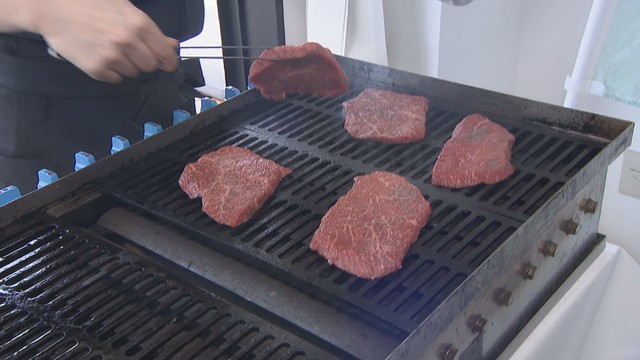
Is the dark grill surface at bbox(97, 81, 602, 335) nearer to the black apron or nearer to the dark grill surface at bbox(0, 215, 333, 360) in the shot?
the dark grill surface at bbox(0, 215, 333, 360)

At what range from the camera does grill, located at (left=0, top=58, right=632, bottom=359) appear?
87 cm

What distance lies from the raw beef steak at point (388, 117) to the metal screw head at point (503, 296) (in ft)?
1.38

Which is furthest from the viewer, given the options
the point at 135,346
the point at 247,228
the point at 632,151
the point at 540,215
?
the point at 632,151

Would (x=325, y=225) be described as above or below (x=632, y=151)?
above

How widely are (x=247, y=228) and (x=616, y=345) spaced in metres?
0.87

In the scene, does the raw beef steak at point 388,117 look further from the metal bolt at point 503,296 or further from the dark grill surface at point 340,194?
the metal bolt at point 503,296

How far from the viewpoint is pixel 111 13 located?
43.8 inches

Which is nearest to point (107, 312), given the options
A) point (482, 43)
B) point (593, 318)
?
point (593, 318)

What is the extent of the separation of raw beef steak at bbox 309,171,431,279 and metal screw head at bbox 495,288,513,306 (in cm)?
15

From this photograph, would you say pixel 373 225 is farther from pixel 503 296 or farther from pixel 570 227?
pixel 570 227

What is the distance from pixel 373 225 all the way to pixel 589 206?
41 centimetres

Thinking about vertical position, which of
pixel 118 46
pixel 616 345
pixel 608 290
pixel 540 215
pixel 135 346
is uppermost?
pixel 118 46

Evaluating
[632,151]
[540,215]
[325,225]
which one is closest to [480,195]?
[540,215]

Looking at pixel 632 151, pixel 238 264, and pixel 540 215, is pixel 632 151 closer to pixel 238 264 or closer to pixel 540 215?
pixel 540 215
